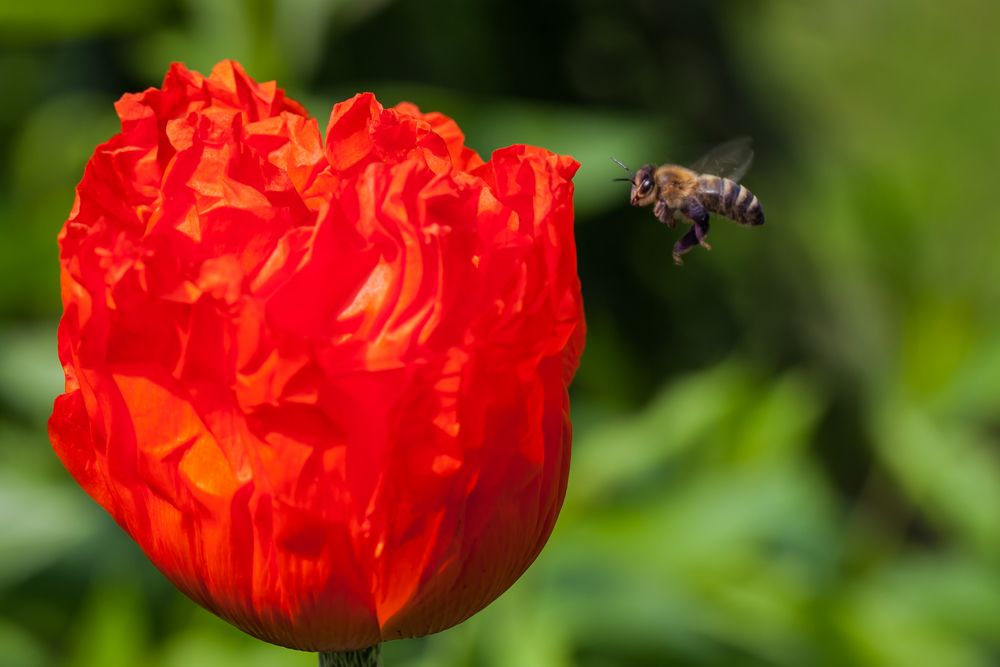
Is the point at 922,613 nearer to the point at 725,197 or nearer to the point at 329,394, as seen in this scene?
the point at 725,197

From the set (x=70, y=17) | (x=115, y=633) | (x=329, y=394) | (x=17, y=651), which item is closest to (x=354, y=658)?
(x=329, y=394)

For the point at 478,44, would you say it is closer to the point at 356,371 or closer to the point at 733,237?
the point at 733,237

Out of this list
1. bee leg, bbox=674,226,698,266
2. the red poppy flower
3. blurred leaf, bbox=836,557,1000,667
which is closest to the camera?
the red poppy flower

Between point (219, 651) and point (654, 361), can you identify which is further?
point (654, 361)

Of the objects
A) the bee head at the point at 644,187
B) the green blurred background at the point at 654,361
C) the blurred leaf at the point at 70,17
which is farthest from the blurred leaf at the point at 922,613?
the blurred leaf at the point at 70,17

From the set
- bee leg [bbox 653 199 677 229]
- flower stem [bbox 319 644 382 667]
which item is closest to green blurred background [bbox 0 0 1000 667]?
bee leg [bbox 653 199 677 229]

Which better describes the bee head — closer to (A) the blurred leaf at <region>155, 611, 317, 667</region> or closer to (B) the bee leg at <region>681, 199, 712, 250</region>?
(B) the bee leg at <region>681, 199, 712, 250</region>

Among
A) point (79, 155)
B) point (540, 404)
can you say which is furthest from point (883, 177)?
point (540, 404)
